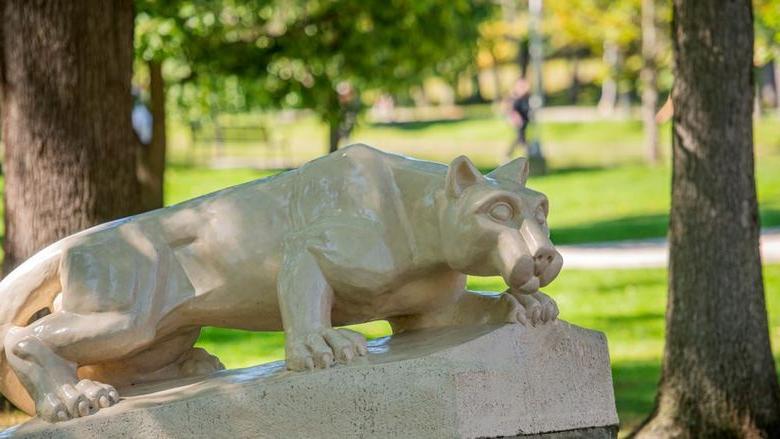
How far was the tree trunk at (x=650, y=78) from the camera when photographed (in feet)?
95.2

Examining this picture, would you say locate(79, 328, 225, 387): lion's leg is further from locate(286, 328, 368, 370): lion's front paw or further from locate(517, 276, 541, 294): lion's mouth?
locate(517, 276, 541, 294): lion's mouth

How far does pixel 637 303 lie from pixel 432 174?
28.2ft

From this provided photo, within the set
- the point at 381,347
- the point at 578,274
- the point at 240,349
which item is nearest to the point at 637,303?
the point at 578,274

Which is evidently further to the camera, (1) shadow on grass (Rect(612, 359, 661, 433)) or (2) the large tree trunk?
(1) shadow on grass (Rect(612, 359, 661, 433))

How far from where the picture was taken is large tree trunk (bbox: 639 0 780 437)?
7.97 m

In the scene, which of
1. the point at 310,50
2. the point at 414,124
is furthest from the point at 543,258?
the point at 414,124

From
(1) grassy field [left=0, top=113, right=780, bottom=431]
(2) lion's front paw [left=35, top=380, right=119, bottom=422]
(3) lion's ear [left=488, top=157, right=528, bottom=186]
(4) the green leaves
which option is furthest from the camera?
(4) the green leaves

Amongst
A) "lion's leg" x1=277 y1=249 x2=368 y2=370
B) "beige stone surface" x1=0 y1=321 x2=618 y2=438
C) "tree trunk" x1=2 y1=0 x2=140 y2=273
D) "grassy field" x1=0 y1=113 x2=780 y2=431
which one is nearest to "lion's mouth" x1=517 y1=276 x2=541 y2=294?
"beige stone surface" x1=0 y1=321 x2=618 y2=438

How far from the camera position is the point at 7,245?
322 inches

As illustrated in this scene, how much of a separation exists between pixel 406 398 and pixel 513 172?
39.2 inches

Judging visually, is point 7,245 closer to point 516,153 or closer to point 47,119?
Result: point 47,119

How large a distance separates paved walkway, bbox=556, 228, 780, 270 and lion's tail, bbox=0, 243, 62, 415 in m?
10.8

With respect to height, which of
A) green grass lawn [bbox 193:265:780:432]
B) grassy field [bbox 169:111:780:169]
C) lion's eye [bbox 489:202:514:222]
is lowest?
grassy field [bbox 169:111:780:169]

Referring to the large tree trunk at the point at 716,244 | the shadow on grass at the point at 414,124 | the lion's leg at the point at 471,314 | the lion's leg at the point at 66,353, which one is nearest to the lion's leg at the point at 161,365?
the lion's leg at the point at 66,353
